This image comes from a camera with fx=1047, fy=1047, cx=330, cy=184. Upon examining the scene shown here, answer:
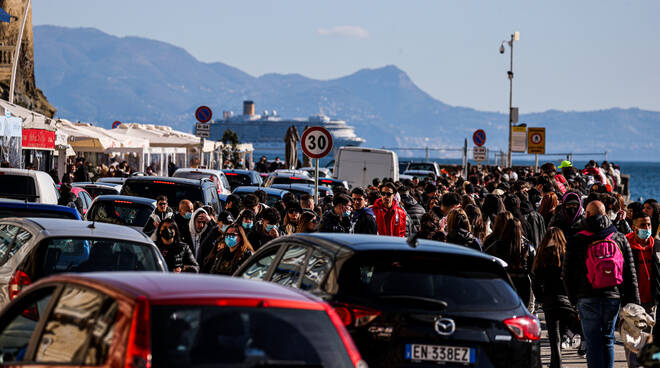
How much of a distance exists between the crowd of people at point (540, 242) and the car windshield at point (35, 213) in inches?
45.9

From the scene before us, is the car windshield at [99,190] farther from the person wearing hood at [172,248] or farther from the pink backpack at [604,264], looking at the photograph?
the pink backpack at [604,264]

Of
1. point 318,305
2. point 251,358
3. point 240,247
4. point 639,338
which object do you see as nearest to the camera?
point 251,358

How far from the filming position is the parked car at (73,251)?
7.85 m

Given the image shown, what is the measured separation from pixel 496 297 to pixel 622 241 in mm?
2857

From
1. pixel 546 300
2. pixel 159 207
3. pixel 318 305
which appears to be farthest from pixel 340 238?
pixel 159 207

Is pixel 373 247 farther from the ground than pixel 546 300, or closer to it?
farther from the ground

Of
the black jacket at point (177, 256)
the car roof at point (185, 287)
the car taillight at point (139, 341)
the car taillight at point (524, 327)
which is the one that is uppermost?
the car roof at point (185, 287)

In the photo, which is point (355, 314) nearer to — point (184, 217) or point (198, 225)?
point (198, 225)

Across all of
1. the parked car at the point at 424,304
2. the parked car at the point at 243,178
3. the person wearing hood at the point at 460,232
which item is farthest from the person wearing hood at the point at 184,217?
the parked car at the point at 243,178

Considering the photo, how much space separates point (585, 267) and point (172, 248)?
4342 millimetres

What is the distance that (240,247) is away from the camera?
10.1 metres

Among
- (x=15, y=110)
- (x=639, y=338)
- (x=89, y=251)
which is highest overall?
Result: (x=15, y=110)

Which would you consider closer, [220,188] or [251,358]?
[251,358]

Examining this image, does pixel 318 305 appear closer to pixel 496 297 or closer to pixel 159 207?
pixel 496 297
